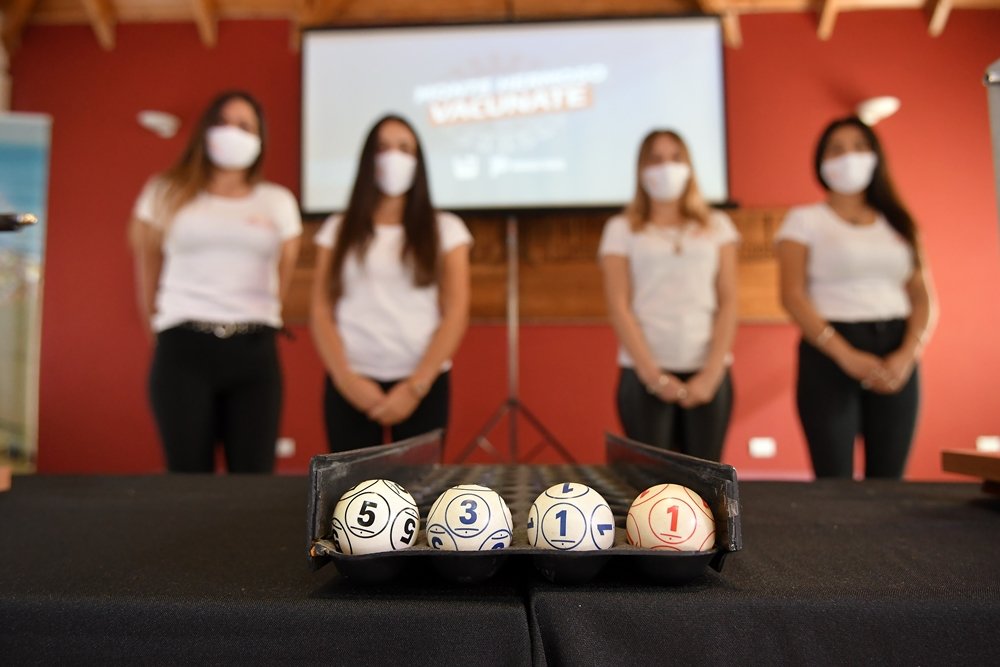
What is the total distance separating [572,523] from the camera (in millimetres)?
588

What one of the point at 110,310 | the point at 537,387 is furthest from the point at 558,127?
the point at 110,310

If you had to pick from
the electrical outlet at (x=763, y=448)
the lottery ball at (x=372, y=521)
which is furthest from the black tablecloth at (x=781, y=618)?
the electrical outlet at (x=763, y=448)

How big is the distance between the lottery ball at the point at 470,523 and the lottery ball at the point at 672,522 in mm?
120

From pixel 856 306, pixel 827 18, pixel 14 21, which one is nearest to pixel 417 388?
pixel 856 306

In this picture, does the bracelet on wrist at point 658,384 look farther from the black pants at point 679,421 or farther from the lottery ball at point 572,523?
the lottery ball at point 572,523

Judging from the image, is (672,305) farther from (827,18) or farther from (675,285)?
(827,18)

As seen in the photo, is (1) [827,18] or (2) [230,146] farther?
(1) [827,18]

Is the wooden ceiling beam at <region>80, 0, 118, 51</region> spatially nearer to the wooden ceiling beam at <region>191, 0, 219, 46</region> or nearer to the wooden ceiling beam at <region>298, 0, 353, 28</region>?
the wooden ceiling beam at <region>191, 0, 219, 46</region>

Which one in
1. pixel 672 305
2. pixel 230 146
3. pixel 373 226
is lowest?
pixel 672 305

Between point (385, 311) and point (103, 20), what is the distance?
11.4 feet

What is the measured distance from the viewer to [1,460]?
3.84 metres

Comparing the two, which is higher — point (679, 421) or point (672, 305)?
point (672, 305)

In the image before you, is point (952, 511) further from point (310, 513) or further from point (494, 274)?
point (494, 274)

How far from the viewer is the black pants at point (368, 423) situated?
170 cm
